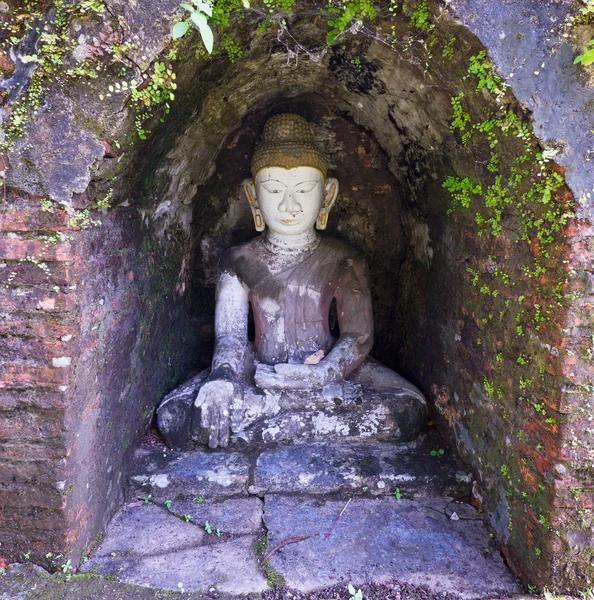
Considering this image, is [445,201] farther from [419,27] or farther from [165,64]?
[165,64]

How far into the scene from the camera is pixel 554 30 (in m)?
1.82

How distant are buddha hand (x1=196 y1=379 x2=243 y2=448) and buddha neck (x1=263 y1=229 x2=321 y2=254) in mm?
1064

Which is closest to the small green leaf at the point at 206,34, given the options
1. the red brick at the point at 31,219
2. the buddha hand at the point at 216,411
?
the red brick at the point at 31,219

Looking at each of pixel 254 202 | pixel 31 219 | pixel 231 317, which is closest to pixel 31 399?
pixel 31 219

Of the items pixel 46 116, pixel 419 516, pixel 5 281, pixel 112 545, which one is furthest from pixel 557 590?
pixel 46 116

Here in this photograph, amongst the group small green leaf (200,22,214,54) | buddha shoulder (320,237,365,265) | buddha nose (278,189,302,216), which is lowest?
buddha shoulder (320,237,365,265)

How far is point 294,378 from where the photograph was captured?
309cm

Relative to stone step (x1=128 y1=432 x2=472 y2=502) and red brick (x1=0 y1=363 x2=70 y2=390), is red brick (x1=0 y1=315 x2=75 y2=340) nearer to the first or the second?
red brick (x1=0 y1=363 x2=70 y2=390)

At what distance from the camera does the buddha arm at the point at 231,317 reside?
11.0ft

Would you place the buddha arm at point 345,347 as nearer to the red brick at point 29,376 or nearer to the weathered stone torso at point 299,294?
the weathered stone torso at point 299,294

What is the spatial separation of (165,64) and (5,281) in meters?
1.02

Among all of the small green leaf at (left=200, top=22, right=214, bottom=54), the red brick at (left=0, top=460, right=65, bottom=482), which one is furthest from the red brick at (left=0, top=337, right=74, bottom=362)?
the small green leaf at (left=200, top=22, right=214, bottom=54)

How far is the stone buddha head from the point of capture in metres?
3.31

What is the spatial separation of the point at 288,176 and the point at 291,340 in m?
1.08
